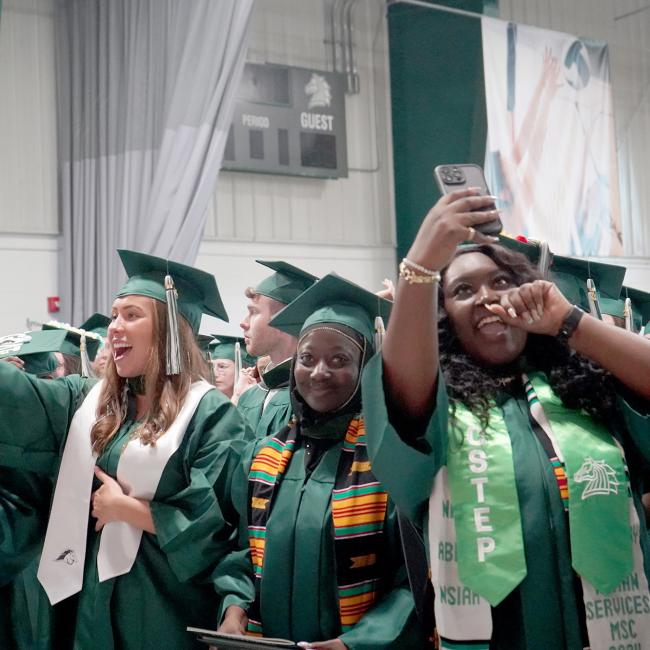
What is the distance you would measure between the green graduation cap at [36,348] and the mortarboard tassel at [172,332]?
0.80m

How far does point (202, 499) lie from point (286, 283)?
1637 millimetres

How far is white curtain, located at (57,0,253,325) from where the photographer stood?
21.5ft

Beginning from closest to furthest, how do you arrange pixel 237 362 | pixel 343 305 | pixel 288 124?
pixel 343 305
pixel 237 362
pixel 288 124

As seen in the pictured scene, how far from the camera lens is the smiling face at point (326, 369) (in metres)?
2.41

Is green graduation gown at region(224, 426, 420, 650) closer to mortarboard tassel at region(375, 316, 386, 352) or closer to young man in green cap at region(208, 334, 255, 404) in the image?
mortarboard tassel at region(375, 316, 386, 352)

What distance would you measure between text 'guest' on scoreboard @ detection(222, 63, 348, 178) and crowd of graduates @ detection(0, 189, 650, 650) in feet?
18.2

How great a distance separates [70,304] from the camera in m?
7.64

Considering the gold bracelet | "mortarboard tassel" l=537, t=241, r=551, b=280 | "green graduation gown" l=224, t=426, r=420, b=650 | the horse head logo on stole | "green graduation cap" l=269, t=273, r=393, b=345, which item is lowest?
"green graduation gown" l=224, t=426, r=420, b=650

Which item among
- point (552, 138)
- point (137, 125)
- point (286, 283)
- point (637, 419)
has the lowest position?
point (637, 419)

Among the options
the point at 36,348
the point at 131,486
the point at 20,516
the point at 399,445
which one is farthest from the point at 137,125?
the point at 399,445

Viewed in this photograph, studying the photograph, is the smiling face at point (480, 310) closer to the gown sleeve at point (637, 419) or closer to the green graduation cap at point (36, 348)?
the gown sleeve at point (637, 419)

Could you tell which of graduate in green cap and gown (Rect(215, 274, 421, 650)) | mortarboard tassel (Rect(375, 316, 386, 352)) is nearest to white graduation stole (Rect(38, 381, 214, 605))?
graduate in green cap and gown (Rect(215, 274, 421, 650))

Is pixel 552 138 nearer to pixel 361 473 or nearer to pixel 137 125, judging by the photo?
pixel 137 125

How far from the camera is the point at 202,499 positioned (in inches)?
104
